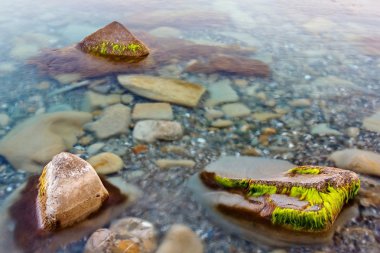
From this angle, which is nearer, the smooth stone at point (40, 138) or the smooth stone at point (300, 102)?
the smooth stone at point (40, 138)

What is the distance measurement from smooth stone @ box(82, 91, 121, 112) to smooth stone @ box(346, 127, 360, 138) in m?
2.72

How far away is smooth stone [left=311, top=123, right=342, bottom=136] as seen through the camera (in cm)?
406

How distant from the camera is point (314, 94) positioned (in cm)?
488

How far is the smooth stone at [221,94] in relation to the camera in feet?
15.3

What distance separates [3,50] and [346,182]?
5669 mm

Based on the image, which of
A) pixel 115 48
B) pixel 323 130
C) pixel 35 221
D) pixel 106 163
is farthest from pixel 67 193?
pixel 115 48

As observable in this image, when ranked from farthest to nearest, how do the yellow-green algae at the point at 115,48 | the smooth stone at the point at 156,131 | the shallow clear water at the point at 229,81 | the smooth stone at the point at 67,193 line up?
the yellow-green algae at the point at 115,48 < the smooth stone at the point at 156,131 < the shallow clear water at the point at 229,81 < the smooth stone at the point at 67,193

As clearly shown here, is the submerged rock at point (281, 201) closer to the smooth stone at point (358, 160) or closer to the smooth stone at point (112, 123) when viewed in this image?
the smooth stone at point (358, 160)

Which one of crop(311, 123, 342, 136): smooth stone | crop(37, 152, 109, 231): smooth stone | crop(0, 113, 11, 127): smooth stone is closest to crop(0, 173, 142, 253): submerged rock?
crop(37, 152, 109, 231): smooth stone

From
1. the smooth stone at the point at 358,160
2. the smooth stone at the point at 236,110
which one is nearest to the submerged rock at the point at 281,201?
the smooth stone at the point at 358,160

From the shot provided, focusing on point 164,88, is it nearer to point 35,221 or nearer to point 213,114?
point 213,114

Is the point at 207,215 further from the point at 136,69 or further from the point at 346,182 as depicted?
the point at 136,69

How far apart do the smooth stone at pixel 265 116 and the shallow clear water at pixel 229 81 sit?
2.4 inches

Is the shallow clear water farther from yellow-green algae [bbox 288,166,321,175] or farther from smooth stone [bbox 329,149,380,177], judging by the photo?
yellow-green algae [bbox 288,166,321,175]
